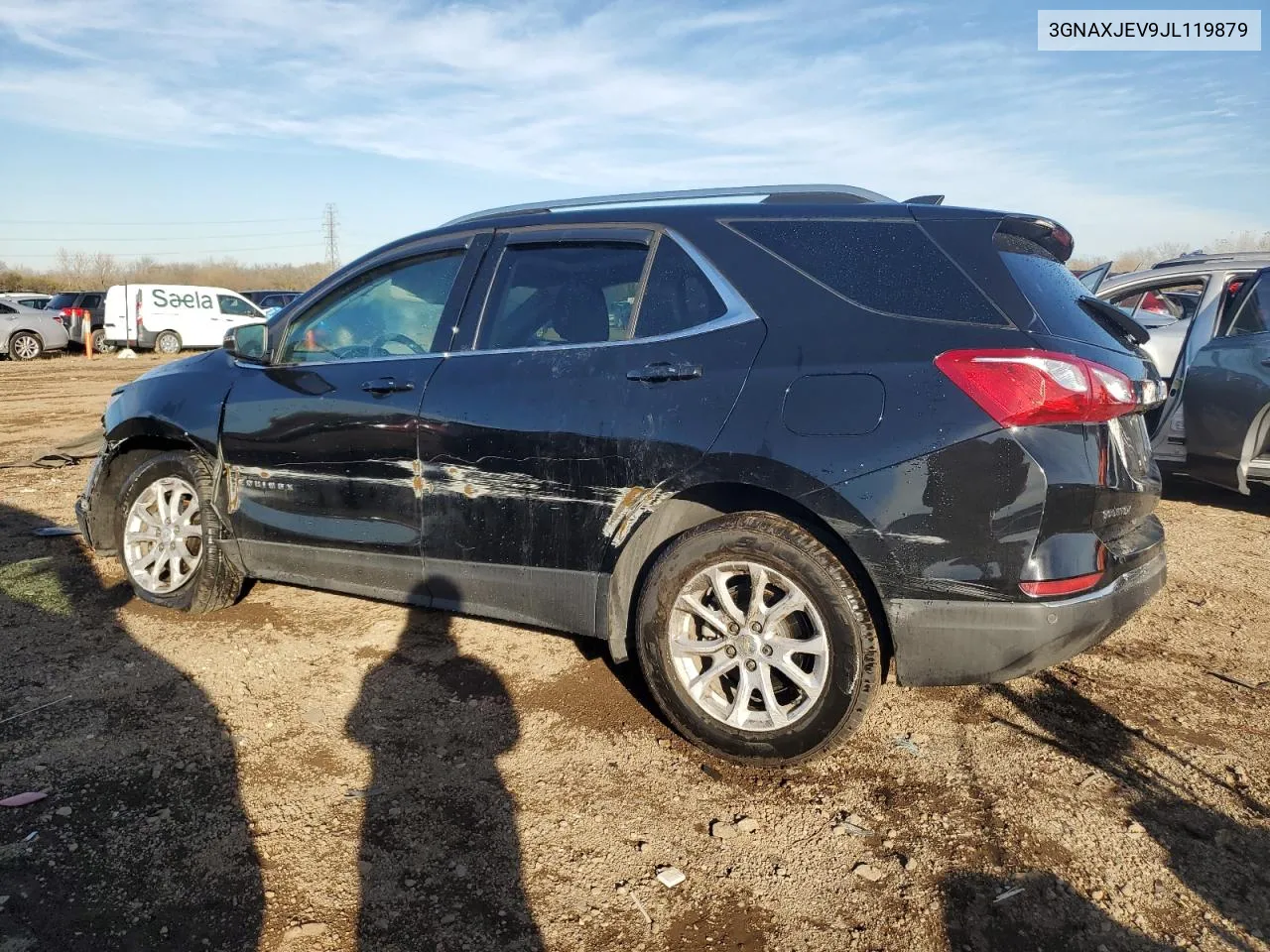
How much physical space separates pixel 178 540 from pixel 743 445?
9.57ft

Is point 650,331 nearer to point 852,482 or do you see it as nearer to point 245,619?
point 852,482

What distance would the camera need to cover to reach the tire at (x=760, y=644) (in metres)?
2.70

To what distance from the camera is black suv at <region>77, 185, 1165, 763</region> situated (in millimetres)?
2551

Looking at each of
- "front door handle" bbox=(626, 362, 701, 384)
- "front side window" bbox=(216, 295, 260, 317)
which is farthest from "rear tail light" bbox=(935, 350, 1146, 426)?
"front side window" bbox=(216, 295, 260, 317)

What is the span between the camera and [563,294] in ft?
10.9

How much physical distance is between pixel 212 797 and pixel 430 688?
921 millimetres

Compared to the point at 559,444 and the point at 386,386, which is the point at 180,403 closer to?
the point at 386,386

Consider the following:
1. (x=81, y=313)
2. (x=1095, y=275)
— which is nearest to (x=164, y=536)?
(x=1095, y=275)

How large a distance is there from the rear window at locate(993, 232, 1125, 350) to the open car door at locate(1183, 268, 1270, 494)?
341 cm

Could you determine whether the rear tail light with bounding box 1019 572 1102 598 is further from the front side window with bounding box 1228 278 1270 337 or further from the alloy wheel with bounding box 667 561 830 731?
the front side window with bounding box 1228 278 1270 337

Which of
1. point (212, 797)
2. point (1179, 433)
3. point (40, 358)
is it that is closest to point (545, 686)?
point (212, 797)

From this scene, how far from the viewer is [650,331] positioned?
10.0ft

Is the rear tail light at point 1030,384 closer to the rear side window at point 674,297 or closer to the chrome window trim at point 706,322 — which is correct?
the chrome window trim at point 706,322

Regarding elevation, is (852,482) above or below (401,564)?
above
